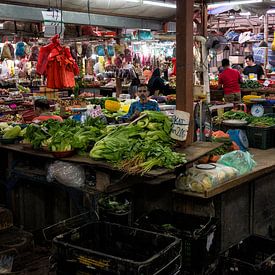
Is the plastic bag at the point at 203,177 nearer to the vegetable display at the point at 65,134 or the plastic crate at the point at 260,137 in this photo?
the vegetable display at the point at 65,134

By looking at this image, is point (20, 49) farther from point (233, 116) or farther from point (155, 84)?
point (233, 116)

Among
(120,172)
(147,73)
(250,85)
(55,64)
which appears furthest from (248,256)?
(147,73)

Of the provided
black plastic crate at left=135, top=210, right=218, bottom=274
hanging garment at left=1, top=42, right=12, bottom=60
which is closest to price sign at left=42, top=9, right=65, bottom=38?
hanging garment at left=1, top=42, right=12, bottom=60

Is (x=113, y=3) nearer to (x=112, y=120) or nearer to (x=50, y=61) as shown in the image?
(x=112, y=120)

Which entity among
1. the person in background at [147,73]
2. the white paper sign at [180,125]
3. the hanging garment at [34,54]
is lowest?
the white paper sign at [180,125]

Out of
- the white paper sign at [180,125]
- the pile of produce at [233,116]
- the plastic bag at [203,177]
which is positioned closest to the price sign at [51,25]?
the pile of produce at [233,116]

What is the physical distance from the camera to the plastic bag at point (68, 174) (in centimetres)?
448

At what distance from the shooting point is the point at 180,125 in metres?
4.43

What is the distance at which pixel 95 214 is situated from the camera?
172 inches

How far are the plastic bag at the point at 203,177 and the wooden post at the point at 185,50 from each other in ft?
→ 2.17

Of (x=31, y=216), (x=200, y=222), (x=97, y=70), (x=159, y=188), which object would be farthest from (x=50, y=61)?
(x=97, y=70)

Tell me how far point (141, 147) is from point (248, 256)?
5.25 feet

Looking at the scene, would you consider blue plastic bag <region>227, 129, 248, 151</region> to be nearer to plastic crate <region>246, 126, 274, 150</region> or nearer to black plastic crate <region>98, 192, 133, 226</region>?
plastic crate <region>246, 126, 274, 150</region>

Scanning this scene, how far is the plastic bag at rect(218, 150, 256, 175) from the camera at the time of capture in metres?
4.91
